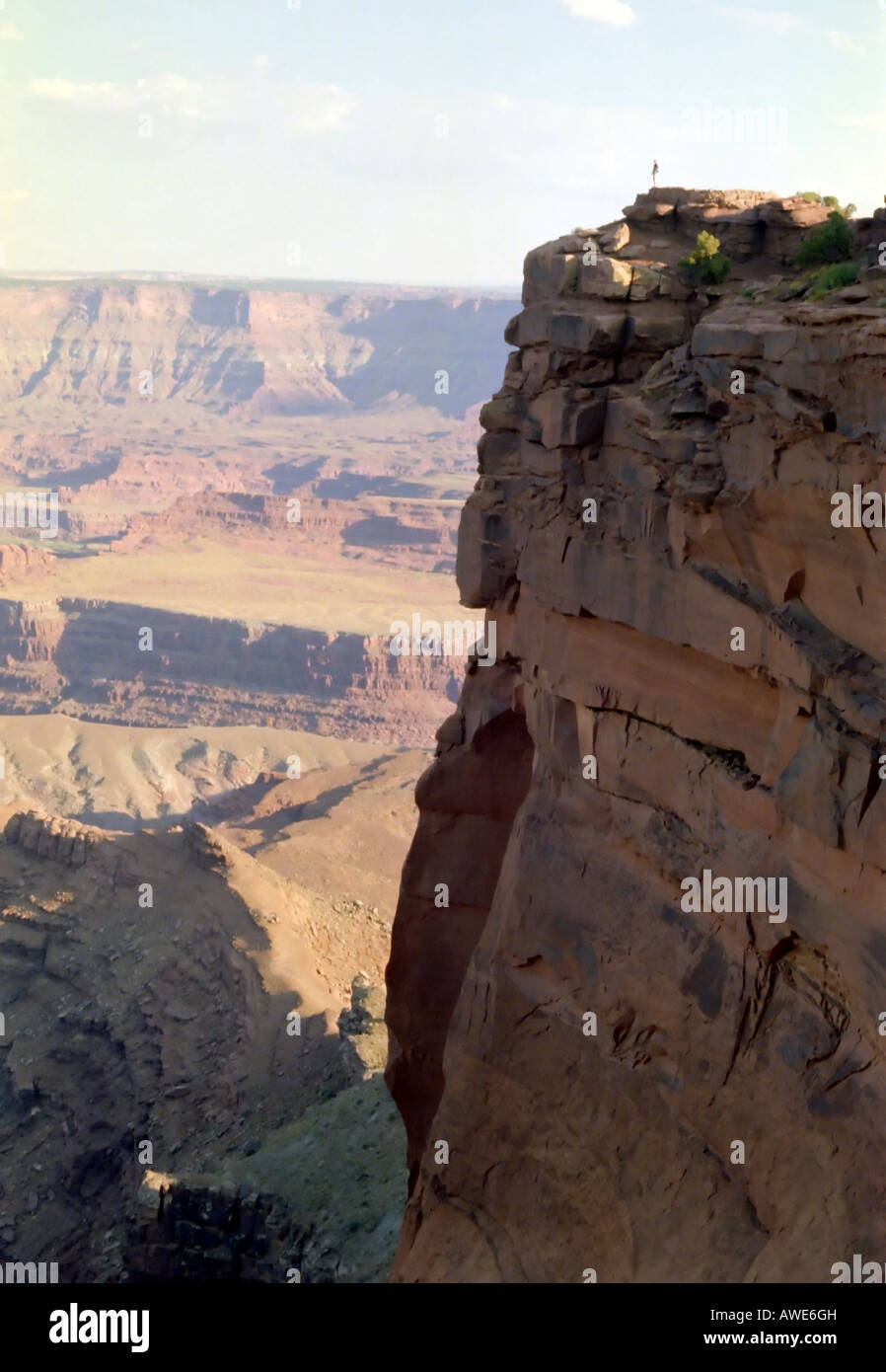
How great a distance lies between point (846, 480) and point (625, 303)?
5.66m

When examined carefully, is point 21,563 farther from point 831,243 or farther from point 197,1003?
point 831,243

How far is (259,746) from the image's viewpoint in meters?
114

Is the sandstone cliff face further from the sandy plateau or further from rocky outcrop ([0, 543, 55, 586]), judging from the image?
rocky outcrop ([0, 543, 55, 586])

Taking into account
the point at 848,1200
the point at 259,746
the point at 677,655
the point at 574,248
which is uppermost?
the point at 574,248

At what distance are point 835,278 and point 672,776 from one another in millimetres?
5942

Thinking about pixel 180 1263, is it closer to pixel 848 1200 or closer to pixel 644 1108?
pixel 644 1108

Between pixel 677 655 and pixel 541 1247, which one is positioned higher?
pixel 677 655

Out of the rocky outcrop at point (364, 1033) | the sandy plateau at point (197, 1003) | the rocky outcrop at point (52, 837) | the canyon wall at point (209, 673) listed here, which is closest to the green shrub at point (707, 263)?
the sandy plateau at point (197, 1003)

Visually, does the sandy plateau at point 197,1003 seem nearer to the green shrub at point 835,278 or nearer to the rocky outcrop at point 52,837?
the rocky outcrop at point 52,837

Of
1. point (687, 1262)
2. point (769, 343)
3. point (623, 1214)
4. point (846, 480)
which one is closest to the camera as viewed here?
point (846, 480)

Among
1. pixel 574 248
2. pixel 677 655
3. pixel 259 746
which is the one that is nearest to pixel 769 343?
pixel 677 655

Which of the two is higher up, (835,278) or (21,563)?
(835,278)

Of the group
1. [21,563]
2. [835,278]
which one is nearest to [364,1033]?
[835,278]

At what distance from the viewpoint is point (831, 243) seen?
58.4ft
